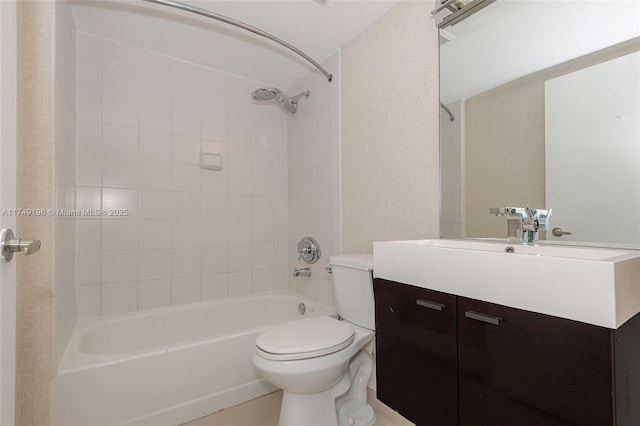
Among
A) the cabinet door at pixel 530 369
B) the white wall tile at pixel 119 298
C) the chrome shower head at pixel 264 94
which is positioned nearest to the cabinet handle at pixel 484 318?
the cabinet door at pixel 530 369

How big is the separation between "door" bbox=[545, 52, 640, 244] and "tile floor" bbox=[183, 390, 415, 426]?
45.0 inches

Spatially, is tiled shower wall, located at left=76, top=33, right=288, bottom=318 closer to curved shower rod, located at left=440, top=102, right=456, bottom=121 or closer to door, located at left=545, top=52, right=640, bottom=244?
curved shower rod, located at left=440, top=102, right=456, bottom=121

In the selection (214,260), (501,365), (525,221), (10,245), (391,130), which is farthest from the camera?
(214,260)

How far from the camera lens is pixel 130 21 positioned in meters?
1.69

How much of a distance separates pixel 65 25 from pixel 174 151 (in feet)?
2.67

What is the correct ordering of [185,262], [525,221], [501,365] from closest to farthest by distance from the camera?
1. [501,365]
2. [525,221]
3. [185,262]

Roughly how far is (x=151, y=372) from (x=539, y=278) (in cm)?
154

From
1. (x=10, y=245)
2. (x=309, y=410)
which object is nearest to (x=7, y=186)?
(x=10, y=245)

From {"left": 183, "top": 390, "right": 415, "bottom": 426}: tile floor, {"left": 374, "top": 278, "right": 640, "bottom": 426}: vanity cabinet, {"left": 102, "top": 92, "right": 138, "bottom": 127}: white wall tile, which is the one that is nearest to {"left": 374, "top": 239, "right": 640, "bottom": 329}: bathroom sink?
{"left": 374, "top": 278, "right": 640, "bottom": 426}: vanity cabinet

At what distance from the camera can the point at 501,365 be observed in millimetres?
726

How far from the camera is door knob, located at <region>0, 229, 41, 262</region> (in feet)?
1.96

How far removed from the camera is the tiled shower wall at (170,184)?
178cm

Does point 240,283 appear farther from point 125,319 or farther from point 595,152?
point 595,152

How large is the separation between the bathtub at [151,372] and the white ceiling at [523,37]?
57.8 inches
